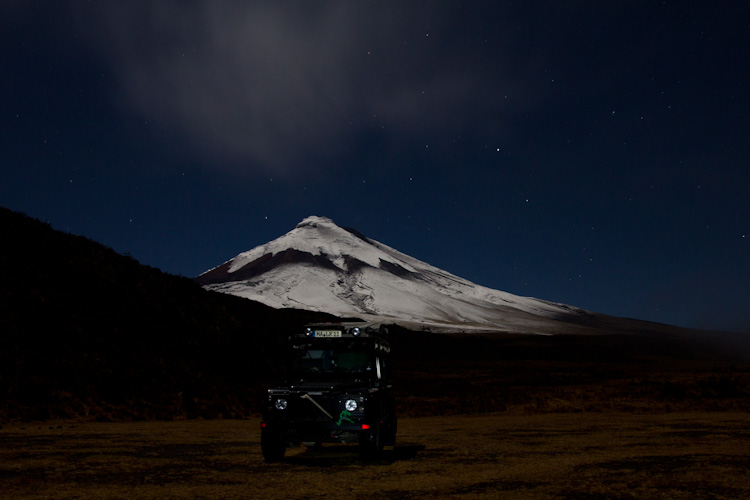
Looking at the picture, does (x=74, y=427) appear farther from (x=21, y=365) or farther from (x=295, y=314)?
(x=295, y=314)

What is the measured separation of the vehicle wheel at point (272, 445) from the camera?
12.7 metres

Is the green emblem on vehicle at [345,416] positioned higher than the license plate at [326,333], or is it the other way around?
the license plate at [326,333]

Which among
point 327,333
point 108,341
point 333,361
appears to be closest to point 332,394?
point 333,361

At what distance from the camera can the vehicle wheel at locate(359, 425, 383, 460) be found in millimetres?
12289

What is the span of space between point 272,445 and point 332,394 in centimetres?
195

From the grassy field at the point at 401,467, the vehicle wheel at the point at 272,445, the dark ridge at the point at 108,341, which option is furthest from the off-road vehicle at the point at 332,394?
the dark ridge at the point at 108,341

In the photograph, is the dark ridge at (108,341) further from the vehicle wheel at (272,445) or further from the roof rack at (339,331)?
the roof rack at (339,331)

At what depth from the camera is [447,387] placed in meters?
52.4

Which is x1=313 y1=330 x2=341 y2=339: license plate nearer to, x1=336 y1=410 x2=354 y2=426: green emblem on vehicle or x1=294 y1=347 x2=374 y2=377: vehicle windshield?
x1=294 y1=347 x2=374 y2=377: vehicle windshield

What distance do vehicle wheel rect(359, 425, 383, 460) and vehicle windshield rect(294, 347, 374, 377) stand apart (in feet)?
4.10

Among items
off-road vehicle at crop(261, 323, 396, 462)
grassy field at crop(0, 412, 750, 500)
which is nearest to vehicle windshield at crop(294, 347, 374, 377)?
off-road vehicle at crop(261, 323, 396, 462)

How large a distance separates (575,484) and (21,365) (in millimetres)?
31080

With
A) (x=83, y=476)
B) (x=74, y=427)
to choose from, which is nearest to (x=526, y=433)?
(x=83, y=476)

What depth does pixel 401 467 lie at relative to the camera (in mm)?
12438
